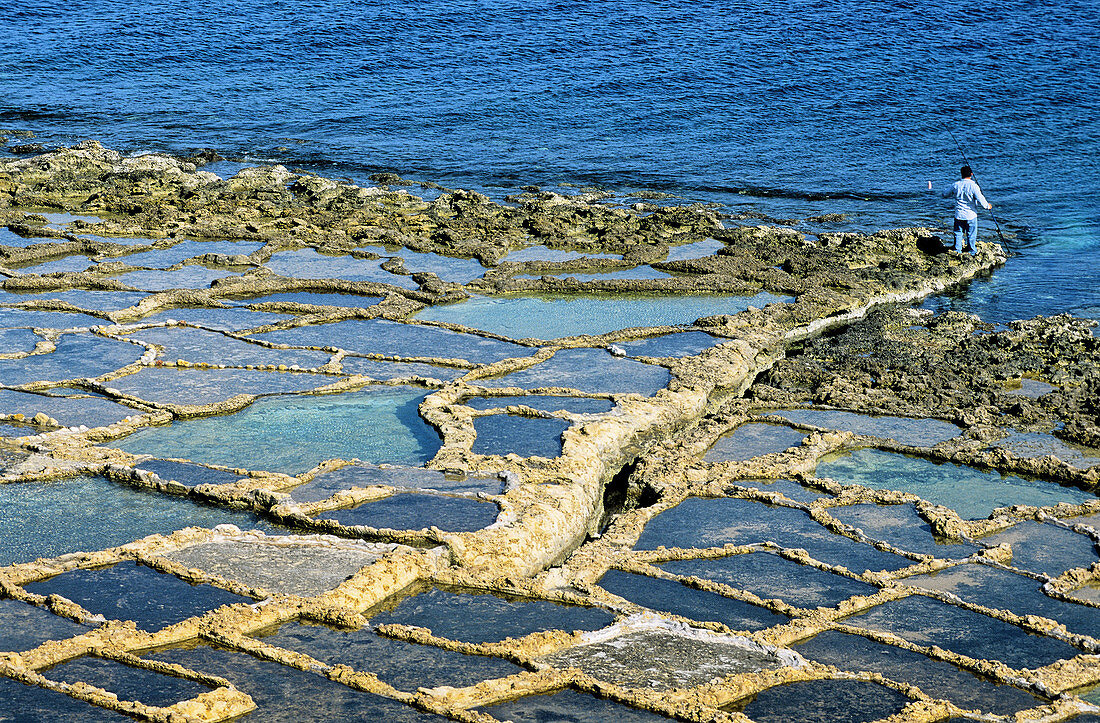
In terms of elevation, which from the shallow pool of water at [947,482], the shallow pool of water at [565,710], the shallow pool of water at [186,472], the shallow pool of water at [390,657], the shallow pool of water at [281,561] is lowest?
the shallow pool of water at [947,482]

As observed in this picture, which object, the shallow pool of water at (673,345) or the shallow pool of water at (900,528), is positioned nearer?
the shallow pool of water at (900,528)

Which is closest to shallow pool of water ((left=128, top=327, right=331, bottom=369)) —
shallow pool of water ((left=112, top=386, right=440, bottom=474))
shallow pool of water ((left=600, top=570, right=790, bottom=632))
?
shallow pool of water ((left=112, top=386, right=440, bottom=474))

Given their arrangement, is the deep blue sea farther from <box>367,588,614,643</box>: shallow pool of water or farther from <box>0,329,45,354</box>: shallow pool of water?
<box>0,329,45,354</box>: shallow pool of water

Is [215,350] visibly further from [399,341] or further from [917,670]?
[917,670]

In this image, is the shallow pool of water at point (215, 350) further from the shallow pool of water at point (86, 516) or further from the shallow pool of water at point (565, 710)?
the shallow pool of water at point (565, 710)

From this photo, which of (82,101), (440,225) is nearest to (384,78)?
(82,101)

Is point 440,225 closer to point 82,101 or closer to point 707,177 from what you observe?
point 707,177

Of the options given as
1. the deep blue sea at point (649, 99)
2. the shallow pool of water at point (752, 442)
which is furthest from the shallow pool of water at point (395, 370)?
the deep blue sea at point (649, 99)
